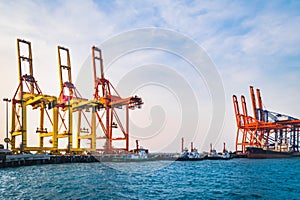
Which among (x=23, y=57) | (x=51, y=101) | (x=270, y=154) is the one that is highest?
(x=23, y=57)

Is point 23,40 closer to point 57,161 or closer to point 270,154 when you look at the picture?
point 57,161

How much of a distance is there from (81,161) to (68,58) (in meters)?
31.6

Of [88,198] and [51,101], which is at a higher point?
[51,101]

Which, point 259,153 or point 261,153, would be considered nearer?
point 259,153

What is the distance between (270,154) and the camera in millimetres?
106312

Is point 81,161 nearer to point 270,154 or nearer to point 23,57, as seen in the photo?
point 23,57

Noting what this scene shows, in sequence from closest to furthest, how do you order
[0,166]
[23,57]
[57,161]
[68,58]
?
1. [0,166]
2. [57,161]
3. [23,57]
4. [68,58]

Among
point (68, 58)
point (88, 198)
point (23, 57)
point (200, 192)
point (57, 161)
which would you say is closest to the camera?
point (88, 198)

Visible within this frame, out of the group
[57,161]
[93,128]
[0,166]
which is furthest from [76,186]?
[93,128]

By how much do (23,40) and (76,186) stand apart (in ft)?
190

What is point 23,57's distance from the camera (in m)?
74.6

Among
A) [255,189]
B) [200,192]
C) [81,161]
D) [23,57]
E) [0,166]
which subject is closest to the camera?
[200,192]

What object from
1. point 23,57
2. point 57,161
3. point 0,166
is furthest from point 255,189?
point 23,57

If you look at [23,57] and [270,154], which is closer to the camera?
[23,57]
